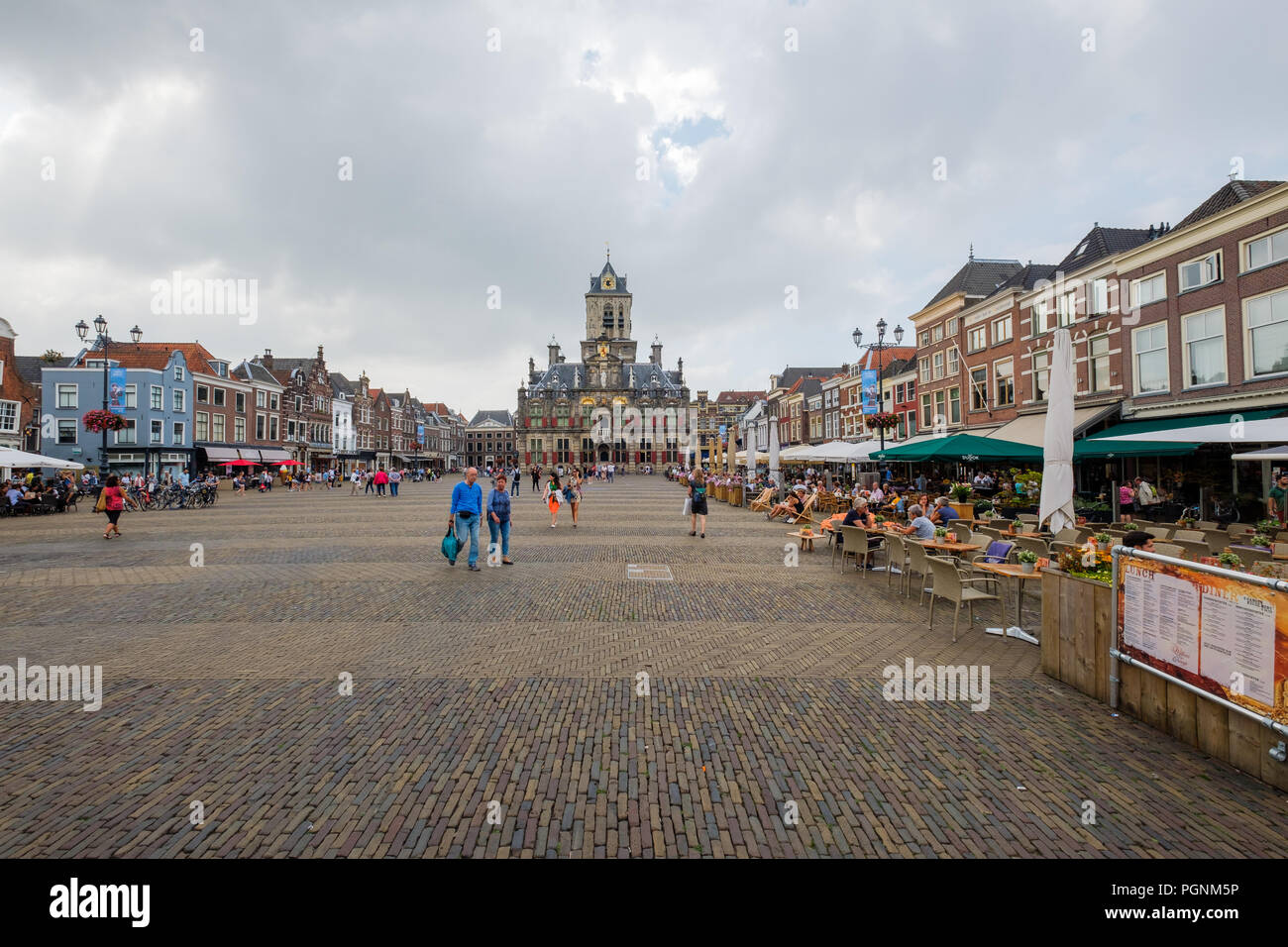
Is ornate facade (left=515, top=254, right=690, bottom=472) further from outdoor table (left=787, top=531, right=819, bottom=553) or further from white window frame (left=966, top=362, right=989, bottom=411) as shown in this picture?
outdoor table (left=787, top=531, right=819, bottom=553)

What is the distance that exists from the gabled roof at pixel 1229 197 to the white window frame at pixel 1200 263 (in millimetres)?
1126

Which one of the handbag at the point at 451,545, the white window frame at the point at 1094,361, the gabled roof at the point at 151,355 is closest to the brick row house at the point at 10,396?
the gabled roof at the point at 151,355

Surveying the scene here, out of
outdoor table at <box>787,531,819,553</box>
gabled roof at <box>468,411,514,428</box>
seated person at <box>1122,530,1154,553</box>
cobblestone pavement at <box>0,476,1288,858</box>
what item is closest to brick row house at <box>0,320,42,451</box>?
cobblestone pavement at <box>0,476,1288,858</box>

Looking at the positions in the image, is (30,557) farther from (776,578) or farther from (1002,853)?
(1002,853)

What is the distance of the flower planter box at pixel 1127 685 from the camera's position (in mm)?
3895

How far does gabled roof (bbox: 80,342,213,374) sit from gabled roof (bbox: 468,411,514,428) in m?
81.4

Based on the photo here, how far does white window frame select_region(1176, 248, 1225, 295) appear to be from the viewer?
1831 cm

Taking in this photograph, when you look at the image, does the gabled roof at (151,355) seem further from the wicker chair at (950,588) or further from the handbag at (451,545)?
the wicker chair at (950,588)

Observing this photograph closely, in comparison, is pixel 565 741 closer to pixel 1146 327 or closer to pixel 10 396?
pixel 1146 327

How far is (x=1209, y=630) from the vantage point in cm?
414

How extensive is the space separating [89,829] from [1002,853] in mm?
4847

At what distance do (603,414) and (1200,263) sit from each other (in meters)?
87.1

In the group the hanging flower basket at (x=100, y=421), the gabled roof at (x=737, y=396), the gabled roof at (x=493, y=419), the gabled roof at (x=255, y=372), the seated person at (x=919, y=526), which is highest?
the gabled roof at (x=737, y=396)

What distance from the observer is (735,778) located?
385 cm
